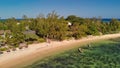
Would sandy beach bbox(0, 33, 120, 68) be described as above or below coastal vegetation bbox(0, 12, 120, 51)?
below

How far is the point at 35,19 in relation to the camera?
58.4m

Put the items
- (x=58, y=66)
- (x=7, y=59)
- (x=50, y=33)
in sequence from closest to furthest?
(x=58, y=66), (x=7, y=59), (x=50, y=33)

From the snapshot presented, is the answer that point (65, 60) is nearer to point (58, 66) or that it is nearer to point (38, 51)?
point (58, 66)

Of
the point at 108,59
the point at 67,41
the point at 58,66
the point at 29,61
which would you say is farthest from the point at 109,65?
the point at 67,41

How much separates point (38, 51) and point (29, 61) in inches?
309

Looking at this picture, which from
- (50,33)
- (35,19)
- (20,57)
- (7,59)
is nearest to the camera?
(7,59)

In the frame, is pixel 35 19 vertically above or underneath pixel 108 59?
above

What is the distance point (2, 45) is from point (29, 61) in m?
8.31

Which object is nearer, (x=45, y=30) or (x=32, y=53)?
(x=32, y=53)

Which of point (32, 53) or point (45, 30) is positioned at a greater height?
point (45, 30)

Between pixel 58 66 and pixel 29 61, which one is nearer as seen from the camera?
pixel 58 66

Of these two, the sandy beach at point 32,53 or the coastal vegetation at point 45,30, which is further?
the coastal vegetation at point 45,30

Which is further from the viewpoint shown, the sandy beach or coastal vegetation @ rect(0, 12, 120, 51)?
coastal vegetation @ rect(0, 12, 120, 51)

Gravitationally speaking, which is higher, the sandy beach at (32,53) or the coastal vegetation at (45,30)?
the coastal vegetation at (45,30)
